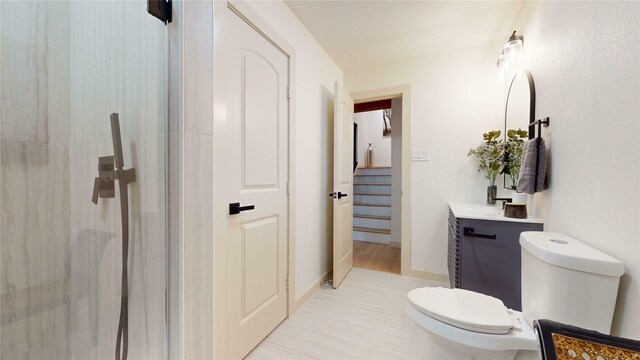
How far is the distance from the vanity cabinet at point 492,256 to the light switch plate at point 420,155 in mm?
1029

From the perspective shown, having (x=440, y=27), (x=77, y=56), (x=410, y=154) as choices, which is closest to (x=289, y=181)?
(x=77, y=56)

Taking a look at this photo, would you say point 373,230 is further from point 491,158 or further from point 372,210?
point 491,158

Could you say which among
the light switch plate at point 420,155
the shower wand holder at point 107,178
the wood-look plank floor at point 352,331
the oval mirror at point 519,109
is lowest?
the wood-look plank floor at point 352,331

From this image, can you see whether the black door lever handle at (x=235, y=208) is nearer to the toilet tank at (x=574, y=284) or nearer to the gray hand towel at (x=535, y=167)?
the toilet tank at (x=574, y=284)

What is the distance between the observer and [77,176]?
3.05 feet

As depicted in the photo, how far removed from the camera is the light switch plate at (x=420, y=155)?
2.59 m

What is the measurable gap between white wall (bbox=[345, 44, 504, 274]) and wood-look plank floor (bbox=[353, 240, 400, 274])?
39cm

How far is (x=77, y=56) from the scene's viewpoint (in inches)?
36.9

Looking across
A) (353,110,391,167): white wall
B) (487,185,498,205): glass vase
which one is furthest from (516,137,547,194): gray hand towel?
(353,110,391,167): white wall

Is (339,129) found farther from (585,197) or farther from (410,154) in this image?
(585,197)

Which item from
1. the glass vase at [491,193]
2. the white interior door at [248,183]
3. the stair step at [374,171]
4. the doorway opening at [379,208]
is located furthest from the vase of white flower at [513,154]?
the stair step at [374,171]

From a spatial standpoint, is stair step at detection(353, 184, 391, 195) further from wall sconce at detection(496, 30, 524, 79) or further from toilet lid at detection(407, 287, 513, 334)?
toilet lid at detection(407, 287, 513, 334)

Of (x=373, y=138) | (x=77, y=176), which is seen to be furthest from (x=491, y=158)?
(x=373, y=138)

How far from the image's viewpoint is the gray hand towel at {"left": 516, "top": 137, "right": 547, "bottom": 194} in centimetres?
140
